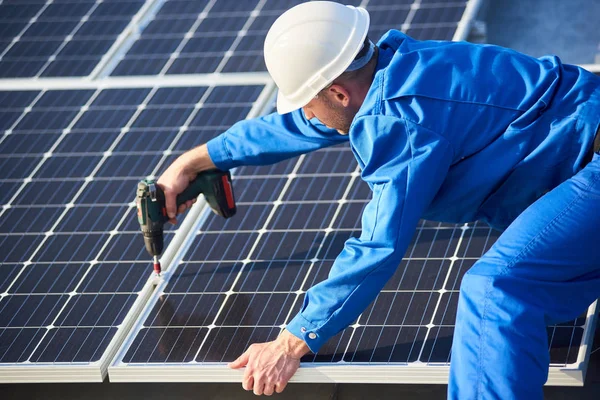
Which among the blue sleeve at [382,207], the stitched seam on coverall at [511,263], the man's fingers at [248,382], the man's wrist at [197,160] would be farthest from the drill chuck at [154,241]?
the stitched seam on coverall at [511,263]

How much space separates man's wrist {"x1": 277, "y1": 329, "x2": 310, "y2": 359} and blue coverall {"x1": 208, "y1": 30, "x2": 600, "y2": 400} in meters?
0.03

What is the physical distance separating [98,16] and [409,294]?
4709 millimetres

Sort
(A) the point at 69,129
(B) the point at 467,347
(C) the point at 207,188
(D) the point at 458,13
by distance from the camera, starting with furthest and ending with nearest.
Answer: (D) the point at 458,13 < (A) the point at 69,129 < (C) the point at 207,188 < (B) the point at 467,347

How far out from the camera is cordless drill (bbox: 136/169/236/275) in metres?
6.32

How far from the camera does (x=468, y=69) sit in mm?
5188

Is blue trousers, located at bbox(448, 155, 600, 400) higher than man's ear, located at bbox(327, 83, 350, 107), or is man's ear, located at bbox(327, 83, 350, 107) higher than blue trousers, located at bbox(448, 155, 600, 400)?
man's ear, located at bbox(327, 83, 350, 107)

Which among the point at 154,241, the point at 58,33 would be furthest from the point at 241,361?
the point at 58,33

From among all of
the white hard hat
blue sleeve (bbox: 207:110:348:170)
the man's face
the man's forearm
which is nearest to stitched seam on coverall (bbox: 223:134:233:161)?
blue sleeve (bbox: 207:110:348:170)

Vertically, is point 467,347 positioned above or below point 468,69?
below

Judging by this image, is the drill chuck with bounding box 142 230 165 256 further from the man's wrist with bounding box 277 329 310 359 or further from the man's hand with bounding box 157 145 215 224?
the man's wrist with bounding box 277 329 310 359

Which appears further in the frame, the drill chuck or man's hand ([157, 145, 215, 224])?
man's hand ([157, 145, 215, 224])

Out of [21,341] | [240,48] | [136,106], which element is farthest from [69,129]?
[21,341]

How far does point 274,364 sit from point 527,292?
1.27 m

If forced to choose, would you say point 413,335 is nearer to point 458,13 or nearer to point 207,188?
point 207,188
